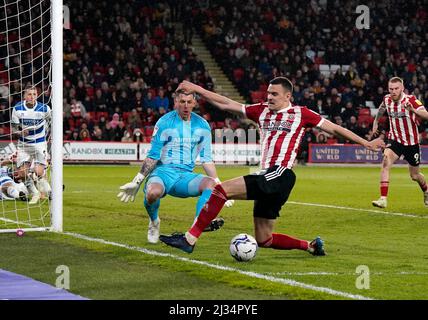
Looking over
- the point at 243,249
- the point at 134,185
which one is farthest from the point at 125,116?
the point at 243,249

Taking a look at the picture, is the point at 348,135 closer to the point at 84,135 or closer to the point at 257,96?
the point at 84,135

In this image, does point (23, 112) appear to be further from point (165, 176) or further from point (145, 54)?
point (145, 54)

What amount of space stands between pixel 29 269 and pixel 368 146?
329 cm

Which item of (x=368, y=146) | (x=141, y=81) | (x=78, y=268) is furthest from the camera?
(x=141, y=81)

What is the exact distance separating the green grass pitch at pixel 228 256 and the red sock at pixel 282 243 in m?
0.10

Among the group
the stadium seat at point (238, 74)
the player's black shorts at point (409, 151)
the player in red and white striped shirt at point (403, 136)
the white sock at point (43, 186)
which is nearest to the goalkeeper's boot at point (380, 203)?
the player in red and white striped shirt at point (403, 136)

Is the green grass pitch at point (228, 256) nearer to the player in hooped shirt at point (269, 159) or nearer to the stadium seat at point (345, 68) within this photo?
the player in hooped shirt at point (269, 159)

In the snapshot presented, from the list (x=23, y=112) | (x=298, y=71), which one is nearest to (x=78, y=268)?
(x=23, y=112)

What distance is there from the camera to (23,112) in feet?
47.1

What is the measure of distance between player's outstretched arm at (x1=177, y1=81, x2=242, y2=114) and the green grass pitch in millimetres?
1452

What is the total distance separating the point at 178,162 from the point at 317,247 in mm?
2072

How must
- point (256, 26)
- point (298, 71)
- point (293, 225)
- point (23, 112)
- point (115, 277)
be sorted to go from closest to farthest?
point (115, 277), point (293, 225), point (23, 112), point (298, 71), point (256, 26)

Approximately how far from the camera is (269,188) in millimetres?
8148

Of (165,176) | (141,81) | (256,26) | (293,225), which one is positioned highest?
(256,26)
